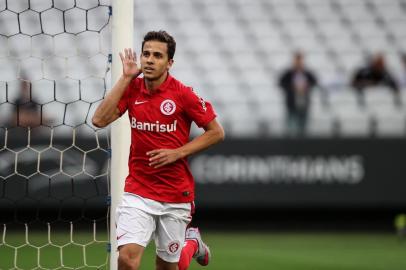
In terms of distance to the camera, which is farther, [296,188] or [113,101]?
[296,188]

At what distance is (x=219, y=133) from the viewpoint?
6844 millimetres

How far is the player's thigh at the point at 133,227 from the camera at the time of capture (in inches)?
259

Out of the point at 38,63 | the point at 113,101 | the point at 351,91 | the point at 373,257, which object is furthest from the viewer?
the point at 351,91

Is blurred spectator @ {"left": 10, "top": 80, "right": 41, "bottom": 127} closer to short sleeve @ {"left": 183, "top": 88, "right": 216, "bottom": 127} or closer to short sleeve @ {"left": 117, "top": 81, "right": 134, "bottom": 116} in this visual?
short sleeve @ {"left": 117, "top": 81, "right": 134, "bottom": 116}

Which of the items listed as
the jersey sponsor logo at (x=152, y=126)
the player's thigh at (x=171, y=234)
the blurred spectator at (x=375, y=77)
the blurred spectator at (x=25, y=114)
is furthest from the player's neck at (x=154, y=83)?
the blurred spectator at (x=375, y=77)

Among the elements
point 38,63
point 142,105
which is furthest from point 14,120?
point 142,105

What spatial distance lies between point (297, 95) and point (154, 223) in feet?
27.8

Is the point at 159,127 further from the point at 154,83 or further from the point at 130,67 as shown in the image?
the point at 130,67

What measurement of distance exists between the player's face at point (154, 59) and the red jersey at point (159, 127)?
0.40 feet

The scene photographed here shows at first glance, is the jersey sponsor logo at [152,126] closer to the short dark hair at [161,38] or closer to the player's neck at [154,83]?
the player's neck at [154,83]

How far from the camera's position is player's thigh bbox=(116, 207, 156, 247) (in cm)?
659

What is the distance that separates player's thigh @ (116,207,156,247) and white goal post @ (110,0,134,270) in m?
0.53

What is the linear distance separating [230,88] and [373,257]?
21.1 feet

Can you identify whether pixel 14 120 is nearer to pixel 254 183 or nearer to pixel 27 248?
pixel 27 248
